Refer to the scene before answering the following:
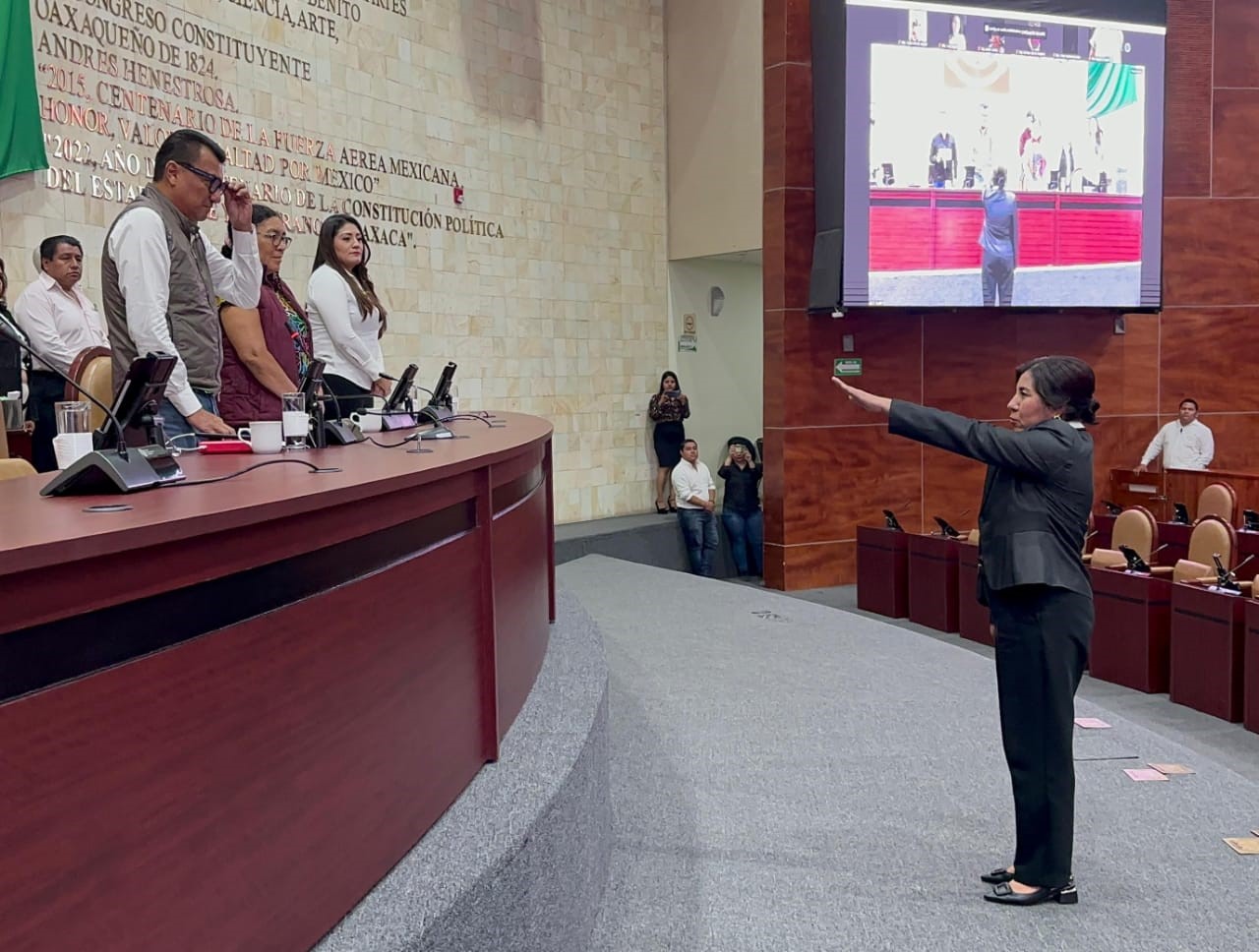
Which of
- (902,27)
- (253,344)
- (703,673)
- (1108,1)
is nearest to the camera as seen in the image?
(253,344)

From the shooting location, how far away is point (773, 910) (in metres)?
2.56

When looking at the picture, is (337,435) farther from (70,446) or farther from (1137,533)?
(1137,533)

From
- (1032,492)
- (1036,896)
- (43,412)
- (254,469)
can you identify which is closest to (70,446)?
(254,469)

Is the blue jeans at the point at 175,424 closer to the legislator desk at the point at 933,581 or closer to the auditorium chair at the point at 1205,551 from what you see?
the auditorium chair at the point at 1205,551

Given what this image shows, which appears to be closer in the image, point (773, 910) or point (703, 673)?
point (773, 910)

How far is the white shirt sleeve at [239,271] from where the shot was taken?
3.15 metres

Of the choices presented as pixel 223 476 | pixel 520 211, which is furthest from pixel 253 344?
pixel 520 211

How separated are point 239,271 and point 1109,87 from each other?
26.8ft

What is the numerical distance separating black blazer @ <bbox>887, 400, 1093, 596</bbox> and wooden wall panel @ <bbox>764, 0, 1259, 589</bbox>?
638cm

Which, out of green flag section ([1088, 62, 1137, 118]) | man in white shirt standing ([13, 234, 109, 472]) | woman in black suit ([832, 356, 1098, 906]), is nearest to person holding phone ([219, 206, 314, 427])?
man in white shirt standing ([13, 234, 109, 472])

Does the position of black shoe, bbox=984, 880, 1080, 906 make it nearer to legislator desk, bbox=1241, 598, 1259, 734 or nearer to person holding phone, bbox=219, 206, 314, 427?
person holding phone, bbox=219, 206, 314, 427

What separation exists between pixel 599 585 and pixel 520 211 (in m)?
3.79

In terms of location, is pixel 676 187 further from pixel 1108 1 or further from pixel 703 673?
pixel 703 673

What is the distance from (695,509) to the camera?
9.41 metres
